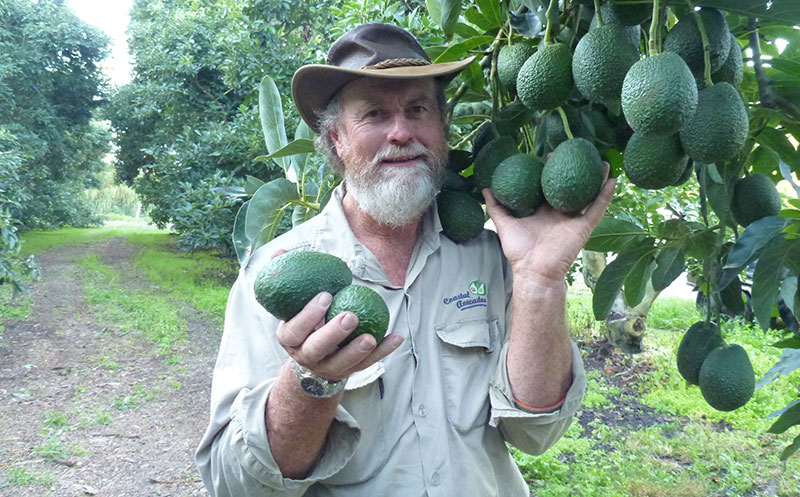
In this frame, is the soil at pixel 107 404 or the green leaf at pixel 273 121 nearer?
the green leaf at pixel 273 121

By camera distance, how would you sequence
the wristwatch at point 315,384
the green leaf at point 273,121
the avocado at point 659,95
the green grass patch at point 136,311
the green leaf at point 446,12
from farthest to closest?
the green grass patch at point 136,311 < the green leaf at point 273,121 < the green leaf at point 446,12 < the wristwatch at point 315,384 < the avocado at point 659,95

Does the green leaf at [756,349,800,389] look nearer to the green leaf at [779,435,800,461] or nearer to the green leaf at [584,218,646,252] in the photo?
the green leaf at [779,435,800,461]

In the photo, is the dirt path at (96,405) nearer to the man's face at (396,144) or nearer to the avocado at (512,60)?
the man's face at (396,144)

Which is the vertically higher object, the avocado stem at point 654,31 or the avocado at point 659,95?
the avocado stem at point 654,31

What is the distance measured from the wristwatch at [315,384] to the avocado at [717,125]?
71 centimetres

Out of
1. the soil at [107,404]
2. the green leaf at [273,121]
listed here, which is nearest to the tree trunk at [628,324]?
the soil at [107,404]

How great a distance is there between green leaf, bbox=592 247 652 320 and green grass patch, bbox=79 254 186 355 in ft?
19.9

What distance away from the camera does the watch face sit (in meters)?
1.13

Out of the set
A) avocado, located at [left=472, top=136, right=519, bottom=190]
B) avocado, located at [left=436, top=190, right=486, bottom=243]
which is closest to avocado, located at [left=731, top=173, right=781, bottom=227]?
avocado, located at [left=472, top=136, right=519, bottom=190]

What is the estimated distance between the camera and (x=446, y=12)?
4.51ft

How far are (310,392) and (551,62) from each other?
2.42ft

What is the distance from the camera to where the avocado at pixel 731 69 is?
3.49 feet

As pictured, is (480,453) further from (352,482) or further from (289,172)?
(289,172)

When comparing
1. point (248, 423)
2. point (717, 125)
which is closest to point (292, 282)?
point (248, 423)
